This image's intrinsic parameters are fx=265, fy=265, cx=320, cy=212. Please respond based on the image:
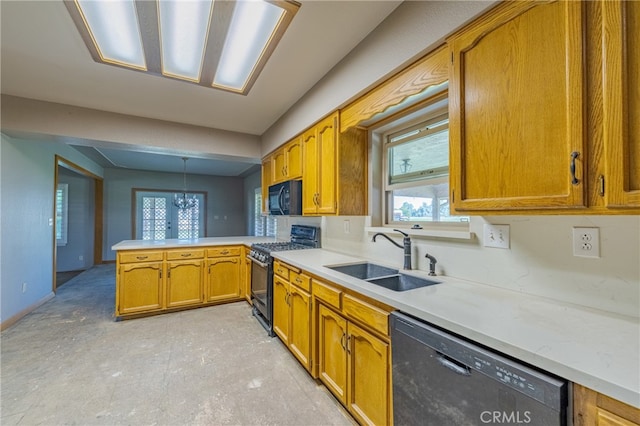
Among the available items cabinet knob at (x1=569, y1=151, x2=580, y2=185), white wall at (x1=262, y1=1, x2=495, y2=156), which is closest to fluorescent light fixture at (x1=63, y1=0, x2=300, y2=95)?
white wall at (x1=262, y1=1, x2=495, y2=156)

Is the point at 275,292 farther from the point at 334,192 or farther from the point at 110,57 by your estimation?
the point at 110,57

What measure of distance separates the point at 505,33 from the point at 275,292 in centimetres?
246

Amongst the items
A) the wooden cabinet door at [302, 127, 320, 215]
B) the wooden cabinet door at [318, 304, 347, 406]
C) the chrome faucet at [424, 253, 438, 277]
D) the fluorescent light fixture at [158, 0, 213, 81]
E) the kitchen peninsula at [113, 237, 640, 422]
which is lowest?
the wooden cabinet door at [318, 304, 347, 406]

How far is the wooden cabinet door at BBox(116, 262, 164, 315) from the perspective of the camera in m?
3.13

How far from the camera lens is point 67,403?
176 centimetres

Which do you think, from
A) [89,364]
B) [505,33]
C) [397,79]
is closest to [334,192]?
[397,79]

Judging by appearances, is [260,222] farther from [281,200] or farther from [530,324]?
[530,324]

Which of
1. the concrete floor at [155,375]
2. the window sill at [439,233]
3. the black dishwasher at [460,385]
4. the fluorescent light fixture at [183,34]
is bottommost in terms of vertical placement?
the concrete floor at [155,375]

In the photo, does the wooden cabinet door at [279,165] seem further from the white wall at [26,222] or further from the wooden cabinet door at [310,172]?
the white wall at [26,222]

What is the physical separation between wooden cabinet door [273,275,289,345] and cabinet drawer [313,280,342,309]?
521 mm

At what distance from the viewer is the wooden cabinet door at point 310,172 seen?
8.32 feet

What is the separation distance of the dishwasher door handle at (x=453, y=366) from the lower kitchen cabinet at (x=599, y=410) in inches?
10.8

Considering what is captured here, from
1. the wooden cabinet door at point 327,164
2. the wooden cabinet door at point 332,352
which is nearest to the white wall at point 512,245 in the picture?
the wooden cabinet door at point 327,164

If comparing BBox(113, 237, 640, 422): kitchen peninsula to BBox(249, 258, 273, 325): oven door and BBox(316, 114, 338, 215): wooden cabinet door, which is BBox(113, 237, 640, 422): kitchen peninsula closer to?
BBox(316, 114, 338, 215): wooden cabinet door
